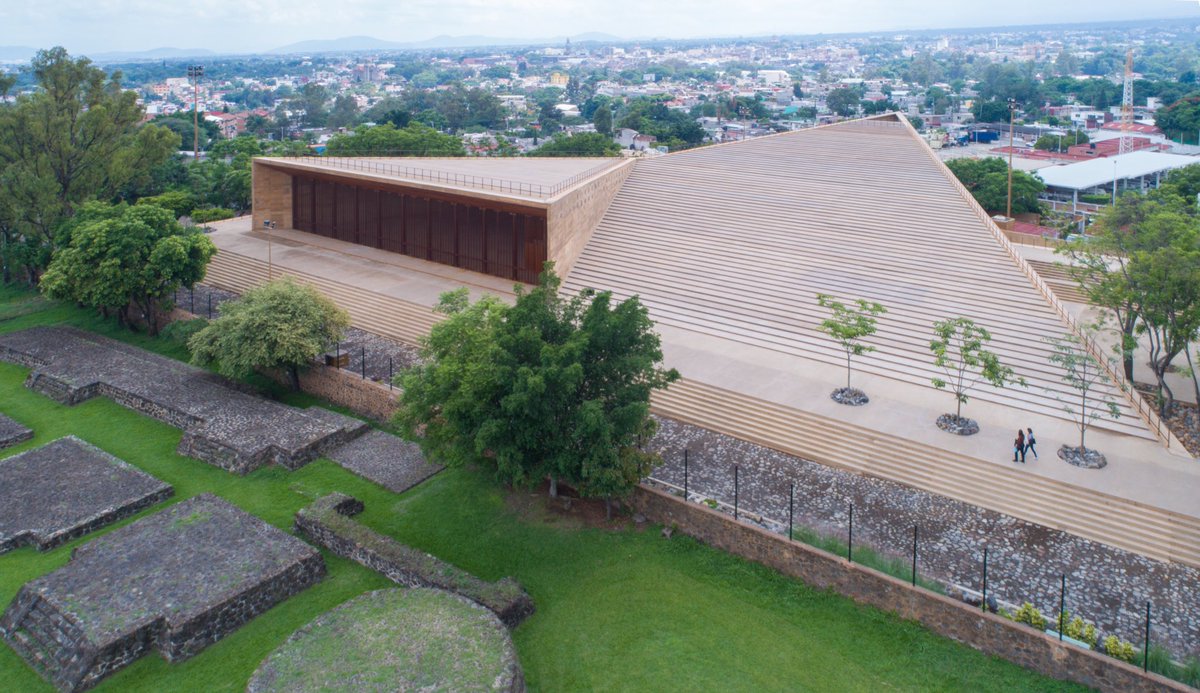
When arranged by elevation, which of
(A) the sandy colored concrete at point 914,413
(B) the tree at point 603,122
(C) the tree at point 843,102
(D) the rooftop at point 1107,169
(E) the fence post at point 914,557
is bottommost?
(E) the fence post at point 914,557

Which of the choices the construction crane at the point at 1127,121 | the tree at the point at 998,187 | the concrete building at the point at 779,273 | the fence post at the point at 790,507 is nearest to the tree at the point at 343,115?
the concrete building at the point at 779,273

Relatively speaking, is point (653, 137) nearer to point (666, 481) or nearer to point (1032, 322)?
point (1032, 322)

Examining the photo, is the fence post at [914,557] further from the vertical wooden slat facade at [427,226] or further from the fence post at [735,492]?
the vertical wooden slat facade at [427,226]

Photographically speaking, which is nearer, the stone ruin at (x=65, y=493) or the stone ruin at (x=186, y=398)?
the stone ruin at (x=65, y=493)

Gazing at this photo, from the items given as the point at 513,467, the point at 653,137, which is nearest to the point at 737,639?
the point at 513,467

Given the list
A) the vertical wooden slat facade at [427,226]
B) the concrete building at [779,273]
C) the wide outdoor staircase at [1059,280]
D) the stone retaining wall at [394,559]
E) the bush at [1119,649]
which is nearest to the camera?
the bush at [1119,649]

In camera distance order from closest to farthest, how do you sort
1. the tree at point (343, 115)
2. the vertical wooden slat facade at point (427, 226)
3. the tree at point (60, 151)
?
the vertical wooden slat facade at point (427, 226)
the tree at point (60, 151)
the tree at point (343, 115)

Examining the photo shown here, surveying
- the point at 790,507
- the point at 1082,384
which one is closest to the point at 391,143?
the point at 790,507

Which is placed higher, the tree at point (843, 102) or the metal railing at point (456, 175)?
the tree at point (843, 102)

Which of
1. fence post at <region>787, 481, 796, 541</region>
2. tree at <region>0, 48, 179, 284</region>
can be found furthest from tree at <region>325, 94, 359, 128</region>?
fence post at <region>787, 481, 796, 541</region>
